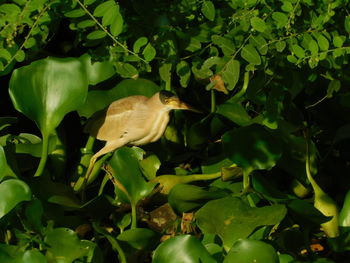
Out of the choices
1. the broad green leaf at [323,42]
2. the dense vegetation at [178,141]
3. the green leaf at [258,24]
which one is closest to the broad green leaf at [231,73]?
the dense vegetation at [178,141]

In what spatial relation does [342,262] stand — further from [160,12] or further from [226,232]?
[160,12]

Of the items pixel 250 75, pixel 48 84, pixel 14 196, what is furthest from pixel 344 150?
pixel 14 196

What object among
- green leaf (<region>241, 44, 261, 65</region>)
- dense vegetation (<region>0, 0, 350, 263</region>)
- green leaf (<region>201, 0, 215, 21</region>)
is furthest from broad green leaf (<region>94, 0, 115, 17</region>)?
green leaf (<region>241, 44, 261, 65</region>)

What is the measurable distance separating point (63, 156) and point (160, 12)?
1.63 ft

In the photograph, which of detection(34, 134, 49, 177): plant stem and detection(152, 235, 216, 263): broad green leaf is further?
detection(34, 134, 49, 177): plant stem

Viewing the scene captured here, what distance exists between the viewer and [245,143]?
2221 mm

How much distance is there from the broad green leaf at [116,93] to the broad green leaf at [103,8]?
366 millimetres

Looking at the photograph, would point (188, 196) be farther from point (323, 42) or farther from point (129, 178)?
point (323, 42)

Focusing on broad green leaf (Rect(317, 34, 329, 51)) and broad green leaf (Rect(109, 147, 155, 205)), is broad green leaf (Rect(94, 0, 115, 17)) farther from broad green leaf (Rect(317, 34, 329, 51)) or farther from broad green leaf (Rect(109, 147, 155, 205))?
broad green leaf (Rect(317, 34, 329, 51))

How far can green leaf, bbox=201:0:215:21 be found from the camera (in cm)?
222

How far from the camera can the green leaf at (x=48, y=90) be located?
86.1 inches

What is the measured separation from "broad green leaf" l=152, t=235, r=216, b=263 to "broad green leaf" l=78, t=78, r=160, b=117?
0.63 metres

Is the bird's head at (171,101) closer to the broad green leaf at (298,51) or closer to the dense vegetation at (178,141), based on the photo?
the dense vegetation at (178,141)

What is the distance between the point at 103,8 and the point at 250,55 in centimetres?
39
